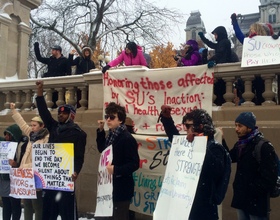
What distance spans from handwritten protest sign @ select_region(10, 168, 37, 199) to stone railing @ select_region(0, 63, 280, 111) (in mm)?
1979

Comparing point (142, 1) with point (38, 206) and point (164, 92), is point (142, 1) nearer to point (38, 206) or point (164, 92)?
point (164, 92)

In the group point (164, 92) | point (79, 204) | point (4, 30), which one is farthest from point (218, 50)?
point (4, 30)

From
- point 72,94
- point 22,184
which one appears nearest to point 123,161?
point 22,184

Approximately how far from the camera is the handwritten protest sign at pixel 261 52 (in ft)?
17.3

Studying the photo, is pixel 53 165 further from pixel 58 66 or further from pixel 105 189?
pixel 58 66

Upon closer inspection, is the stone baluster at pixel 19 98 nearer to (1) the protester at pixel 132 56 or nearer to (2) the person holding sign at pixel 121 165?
(1) the protester at pixel 132 56

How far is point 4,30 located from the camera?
9.59 meters

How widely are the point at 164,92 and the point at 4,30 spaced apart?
5.71 meters

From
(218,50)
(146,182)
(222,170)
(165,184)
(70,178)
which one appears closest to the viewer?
(222,170)

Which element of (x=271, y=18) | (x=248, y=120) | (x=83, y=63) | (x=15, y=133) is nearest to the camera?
(x=248, y=120)

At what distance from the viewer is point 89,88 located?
267 inches

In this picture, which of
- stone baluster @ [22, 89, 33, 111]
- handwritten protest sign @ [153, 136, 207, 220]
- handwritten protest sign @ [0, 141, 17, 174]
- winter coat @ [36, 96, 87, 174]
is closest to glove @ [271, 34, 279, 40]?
handwritten protest sign @ [153, 136, 207, 220]

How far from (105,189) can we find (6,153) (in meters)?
2.13

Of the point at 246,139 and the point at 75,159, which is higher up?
the point at 246,139
